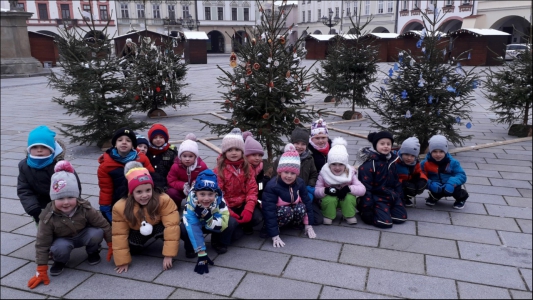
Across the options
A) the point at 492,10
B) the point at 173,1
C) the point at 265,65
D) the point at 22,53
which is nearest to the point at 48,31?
the point at 173,1

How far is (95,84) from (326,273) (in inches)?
214

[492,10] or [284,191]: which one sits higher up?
[492,10]

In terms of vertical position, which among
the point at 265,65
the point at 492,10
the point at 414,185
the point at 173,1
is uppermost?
the point at 173,1

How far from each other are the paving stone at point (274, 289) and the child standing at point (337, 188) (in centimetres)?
123

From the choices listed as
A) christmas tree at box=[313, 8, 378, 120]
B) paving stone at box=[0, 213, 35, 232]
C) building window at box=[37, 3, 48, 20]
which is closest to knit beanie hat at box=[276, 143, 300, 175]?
paving stone at box=[0, 213, 35, 232]

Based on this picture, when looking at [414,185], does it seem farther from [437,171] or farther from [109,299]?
[109,299]

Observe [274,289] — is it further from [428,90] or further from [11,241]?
[428,90]

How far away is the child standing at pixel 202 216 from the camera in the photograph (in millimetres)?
3396

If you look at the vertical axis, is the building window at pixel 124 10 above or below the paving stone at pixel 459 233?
above

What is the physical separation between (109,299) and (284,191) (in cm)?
178

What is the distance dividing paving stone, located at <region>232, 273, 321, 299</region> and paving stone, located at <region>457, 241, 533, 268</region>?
1472 millimetres

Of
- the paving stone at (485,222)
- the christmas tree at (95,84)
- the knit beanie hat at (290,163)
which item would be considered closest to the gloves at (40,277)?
the knit beanie hat at (290,163)

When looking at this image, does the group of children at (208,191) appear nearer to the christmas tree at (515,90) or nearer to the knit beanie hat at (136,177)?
the knit beanie hat at (136,177)

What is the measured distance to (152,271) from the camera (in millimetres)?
3352
